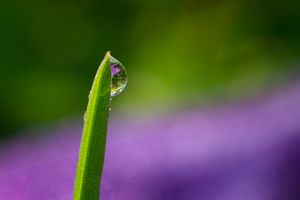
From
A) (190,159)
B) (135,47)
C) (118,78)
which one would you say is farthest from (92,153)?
(135,47)

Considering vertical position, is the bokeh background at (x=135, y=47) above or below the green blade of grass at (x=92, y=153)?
above

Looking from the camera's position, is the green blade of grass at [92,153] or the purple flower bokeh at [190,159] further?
the purple flower bokeh at [190,159]

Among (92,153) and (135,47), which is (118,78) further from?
(135,47)

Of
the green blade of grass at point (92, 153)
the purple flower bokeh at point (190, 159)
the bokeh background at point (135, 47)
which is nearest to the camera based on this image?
the green blade of grass at point (92, 153)

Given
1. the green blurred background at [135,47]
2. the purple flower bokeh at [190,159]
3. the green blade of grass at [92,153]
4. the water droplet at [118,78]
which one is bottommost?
the green blade of grass at [92,153]

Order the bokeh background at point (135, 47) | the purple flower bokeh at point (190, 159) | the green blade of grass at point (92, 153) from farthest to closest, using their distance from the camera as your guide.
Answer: the bokeh background at point (135, 47), the purple flower bokeh at point (190, 159), the green blade of grass at point (92, 153)

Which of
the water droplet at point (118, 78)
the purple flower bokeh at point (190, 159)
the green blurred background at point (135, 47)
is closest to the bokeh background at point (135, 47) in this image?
the green blurred background at point (135, 47)

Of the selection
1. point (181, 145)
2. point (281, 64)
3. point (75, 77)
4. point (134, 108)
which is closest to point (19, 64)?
point (75, 77)

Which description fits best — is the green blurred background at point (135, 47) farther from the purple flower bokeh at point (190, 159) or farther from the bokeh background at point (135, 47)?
the purple flower bokeh at point (190, 159)
